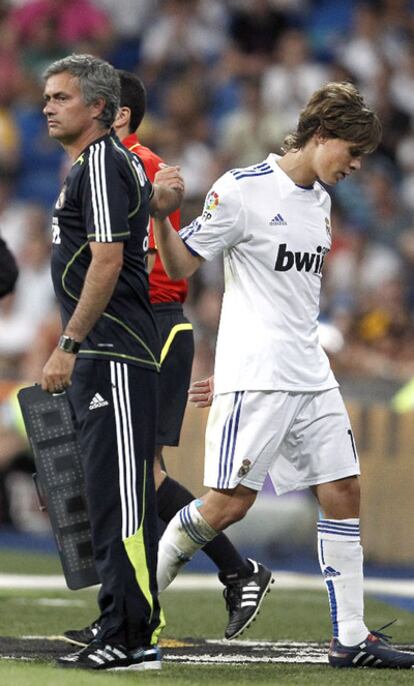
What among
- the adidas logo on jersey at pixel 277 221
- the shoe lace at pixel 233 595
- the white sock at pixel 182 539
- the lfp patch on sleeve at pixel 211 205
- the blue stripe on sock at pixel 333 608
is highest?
the lfp patch on sleeve at pixel 211 205

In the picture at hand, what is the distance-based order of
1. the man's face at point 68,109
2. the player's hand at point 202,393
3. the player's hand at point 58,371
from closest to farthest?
the player's hand at point 58,371, the man's face at point 68,109, the player's hand at point 202,393

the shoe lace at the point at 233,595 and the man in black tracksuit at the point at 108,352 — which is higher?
the man in black tracksuit at the point at 108,352

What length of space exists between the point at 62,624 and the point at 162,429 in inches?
50.8

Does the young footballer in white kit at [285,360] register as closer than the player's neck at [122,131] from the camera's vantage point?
Yes

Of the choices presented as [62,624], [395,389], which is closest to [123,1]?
[395,389]

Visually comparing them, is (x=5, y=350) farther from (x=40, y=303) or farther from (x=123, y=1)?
(x=123, y=1)

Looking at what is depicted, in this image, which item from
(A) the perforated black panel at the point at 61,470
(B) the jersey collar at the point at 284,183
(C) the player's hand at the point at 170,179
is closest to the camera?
(A) the perforated black panel at the point at 61,470

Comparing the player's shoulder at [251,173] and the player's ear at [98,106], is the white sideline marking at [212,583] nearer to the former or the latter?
the player's shoulder at [251,173]

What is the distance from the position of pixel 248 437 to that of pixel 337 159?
111 cm

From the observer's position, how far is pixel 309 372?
6.38 metres

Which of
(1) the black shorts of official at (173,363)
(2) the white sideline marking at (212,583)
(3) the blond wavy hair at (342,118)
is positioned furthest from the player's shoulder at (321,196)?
(2) the white sideline marking at (212,583)

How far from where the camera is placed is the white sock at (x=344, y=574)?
249 inches

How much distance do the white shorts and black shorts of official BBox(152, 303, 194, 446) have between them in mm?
722

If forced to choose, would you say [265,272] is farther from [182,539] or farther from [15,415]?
[15,415]
